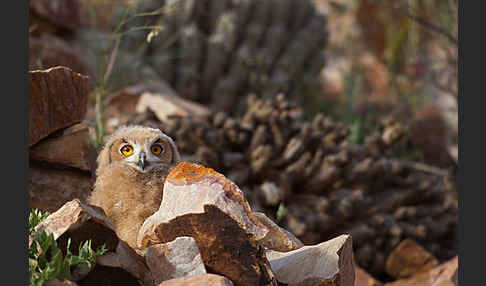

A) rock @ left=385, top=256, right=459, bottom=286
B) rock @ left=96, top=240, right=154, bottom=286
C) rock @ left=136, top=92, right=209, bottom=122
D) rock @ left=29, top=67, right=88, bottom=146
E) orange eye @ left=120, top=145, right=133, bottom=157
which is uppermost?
rock @ left=29, top=67, right=88, bottom=146

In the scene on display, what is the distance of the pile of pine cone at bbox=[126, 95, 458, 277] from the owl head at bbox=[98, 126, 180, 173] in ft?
4.96

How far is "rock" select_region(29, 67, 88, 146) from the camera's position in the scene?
1.55m

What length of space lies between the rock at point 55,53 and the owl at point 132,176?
2.59 metres

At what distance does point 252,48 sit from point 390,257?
3181mm

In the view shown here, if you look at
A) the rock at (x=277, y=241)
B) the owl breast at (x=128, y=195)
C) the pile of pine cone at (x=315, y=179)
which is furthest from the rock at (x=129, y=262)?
the pile of pine cone at (x=315, y=179)

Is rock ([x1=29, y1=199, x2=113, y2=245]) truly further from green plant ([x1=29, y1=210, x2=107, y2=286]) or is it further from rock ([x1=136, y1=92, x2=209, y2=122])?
rock ([x1=136, y1=92, x2=209, y2=122])

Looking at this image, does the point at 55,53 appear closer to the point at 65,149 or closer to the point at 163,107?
the point at 163,107

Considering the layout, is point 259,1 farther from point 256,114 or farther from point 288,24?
→ point 256,114

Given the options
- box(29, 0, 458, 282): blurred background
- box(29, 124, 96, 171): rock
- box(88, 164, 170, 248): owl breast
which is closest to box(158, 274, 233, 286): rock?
box(88, 164, 170, 248): owl breast

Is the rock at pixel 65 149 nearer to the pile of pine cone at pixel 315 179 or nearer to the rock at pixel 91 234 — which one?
the rock at pixel 91 234

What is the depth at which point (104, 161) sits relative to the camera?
1764mm

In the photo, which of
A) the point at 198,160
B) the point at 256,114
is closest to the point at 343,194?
the point at 256,114

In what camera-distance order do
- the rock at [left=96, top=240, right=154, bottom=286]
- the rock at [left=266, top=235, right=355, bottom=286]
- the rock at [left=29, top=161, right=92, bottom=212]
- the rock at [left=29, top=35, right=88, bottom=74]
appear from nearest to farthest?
1. the rock at [left=96, top=240, right=154, bottom=286]
2. the rock at [left=266, top=235, right=355, bottom=286]
3. the rock at [left=29, top=161, right=92, bottom=212]
4. the rock at [left=29, top=35, right=88, bottom=74]

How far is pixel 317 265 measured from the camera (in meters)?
1.36
